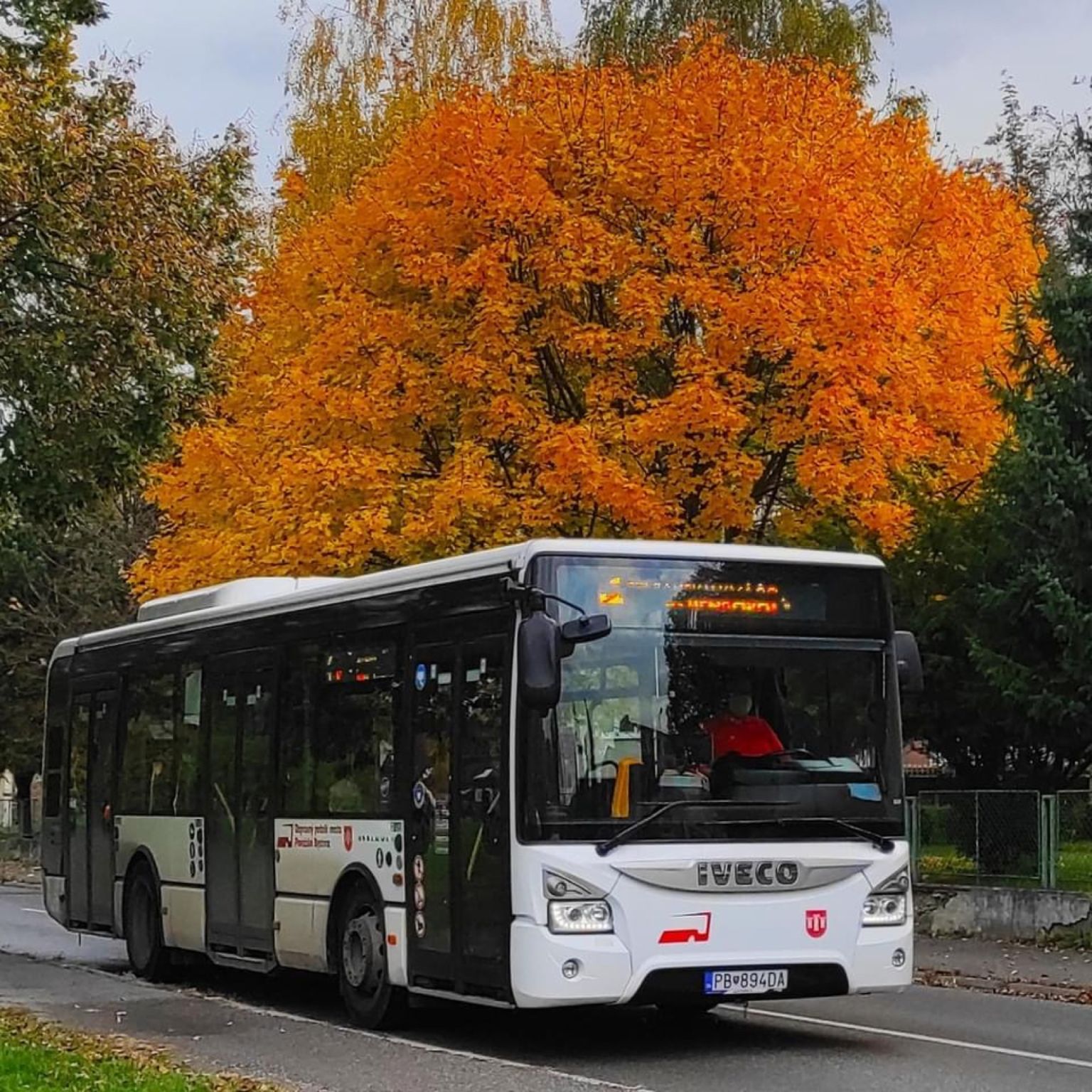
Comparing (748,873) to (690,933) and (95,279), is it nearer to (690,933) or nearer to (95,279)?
(690,933)

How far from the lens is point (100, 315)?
17391 millimetres

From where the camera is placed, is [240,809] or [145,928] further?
[145,928]

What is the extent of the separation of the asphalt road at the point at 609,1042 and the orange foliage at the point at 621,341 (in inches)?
283

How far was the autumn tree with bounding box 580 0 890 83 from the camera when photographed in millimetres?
32625

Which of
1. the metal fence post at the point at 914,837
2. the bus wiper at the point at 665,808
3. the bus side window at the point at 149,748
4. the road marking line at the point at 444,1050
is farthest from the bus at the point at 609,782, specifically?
the metal fence post at the point at 914,837

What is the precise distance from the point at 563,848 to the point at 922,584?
1248cm

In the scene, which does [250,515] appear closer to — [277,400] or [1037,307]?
[277,400]

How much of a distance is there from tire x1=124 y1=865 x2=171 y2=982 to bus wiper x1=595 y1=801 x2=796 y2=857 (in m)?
7.19

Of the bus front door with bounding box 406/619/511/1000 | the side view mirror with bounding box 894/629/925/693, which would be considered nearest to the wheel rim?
the bus front door with bounding box 406/619/511/1000

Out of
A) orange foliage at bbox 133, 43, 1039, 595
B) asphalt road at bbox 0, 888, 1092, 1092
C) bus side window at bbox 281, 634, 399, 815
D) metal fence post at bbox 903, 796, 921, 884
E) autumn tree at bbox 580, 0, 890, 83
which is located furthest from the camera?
autumn tree at bbox 580, 0, 890, 83

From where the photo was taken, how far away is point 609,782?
39.3 feet

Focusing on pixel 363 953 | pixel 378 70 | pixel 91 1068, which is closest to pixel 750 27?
pixel 378 70

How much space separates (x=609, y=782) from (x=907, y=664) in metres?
2.28

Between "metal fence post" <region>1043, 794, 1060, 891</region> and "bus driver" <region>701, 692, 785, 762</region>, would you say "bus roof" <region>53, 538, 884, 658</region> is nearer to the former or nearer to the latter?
"bus driver" <region>701, 692, 785, 762</region>
